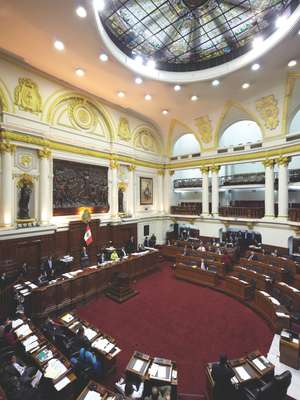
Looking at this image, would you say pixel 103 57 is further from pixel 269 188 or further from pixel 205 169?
pixel 269 188

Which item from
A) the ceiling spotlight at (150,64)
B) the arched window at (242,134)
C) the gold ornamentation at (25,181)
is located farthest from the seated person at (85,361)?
the arched window at (242,134)

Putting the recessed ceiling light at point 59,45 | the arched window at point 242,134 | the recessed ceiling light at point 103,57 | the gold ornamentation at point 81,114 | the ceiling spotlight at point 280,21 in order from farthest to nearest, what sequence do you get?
the arched window at point 242,134, the gold ornamentation at point 81,114, the recessed ceiling light at point 103,57, the recessed ceiling light at point 59,45, the ceiling spotlight at point 280,21

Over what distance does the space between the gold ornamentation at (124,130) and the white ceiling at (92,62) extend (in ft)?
3.26

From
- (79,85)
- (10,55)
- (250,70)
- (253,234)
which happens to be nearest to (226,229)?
(253,234)

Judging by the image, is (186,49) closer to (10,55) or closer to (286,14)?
(286,14)

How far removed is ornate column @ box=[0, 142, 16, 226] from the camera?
8227 mm

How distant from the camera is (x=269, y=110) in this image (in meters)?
11.1

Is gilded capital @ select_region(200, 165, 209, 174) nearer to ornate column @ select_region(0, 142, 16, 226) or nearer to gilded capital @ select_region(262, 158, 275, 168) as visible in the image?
gilded capital @ select_region(262, 158, 275, 168)

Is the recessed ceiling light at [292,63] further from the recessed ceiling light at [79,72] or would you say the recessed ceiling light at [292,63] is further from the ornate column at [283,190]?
the recessed ceiling light at [79,72]

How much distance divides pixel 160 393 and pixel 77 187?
928 cm

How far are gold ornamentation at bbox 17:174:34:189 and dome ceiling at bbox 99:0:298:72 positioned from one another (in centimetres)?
678

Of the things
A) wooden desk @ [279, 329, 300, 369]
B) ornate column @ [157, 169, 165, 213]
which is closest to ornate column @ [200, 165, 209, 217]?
ornate column @ [157, 169, 165, 213]

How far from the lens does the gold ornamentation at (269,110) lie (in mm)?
10809

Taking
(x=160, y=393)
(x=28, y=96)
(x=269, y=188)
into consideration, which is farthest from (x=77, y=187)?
(x=269, y=188)
